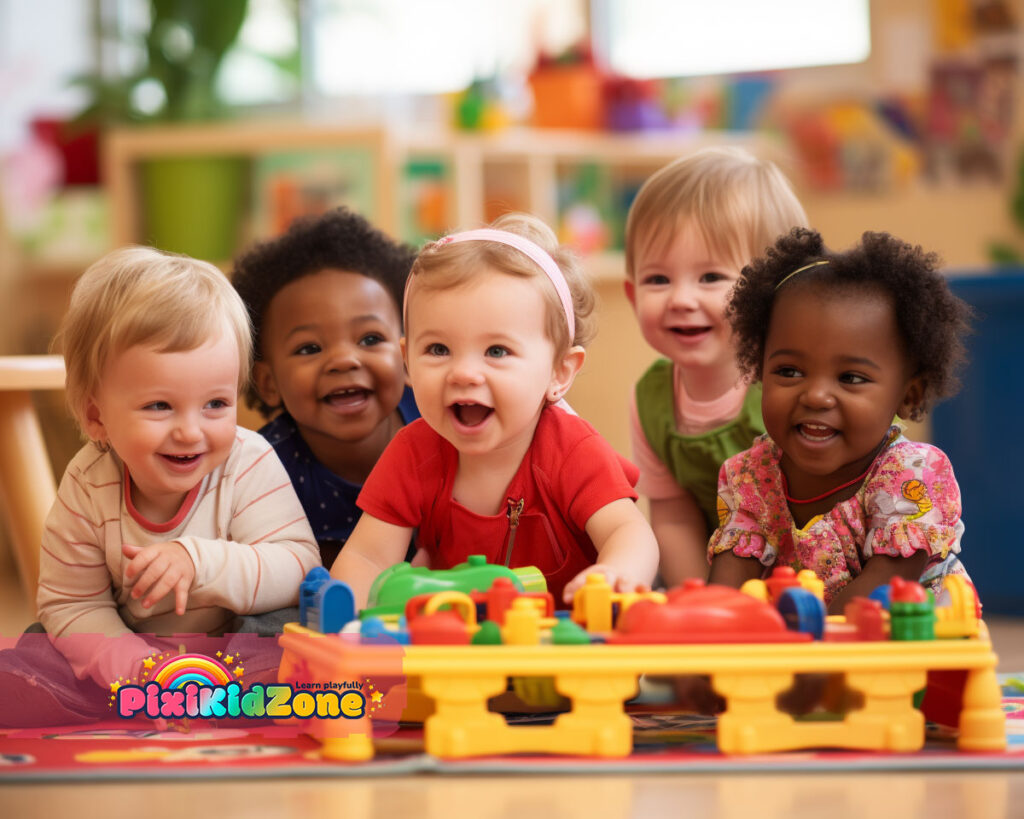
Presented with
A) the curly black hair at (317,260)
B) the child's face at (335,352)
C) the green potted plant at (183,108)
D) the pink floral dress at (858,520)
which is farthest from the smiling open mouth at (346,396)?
the green potted plant at (183,108)

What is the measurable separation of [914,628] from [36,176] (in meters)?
Answer: 2.80

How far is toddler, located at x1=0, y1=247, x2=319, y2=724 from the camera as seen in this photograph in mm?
1208

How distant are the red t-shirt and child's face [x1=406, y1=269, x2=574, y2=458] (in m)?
0.06

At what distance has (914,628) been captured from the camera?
102 cm

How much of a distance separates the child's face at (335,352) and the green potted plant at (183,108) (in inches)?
58.2

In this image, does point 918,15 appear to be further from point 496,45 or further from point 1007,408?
point 1007,408

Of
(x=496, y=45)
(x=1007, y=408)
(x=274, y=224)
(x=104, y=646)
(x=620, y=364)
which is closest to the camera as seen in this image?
(x=104, y=646)

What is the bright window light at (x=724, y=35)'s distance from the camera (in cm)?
326

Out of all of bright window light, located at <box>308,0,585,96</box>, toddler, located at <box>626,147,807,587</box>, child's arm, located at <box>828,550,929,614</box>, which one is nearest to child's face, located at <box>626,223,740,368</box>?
toddler, located at <box>626,147,807,587</box>

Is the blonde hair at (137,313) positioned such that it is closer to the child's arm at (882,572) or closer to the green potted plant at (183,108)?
the child's arm at (882,572)

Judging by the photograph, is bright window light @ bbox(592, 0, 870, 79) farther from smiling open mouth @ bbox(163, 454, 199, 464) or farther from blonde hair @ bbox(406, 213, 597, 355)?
smiling open mouth @ bbox(163, 454, 199, 464)

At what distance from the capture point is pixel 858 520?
122 cm

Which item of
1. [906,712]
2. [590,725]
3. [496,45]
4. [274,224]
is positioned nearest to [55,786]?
[590,725]

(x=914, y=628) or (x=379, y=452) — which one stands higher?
(x=379, y=452)
